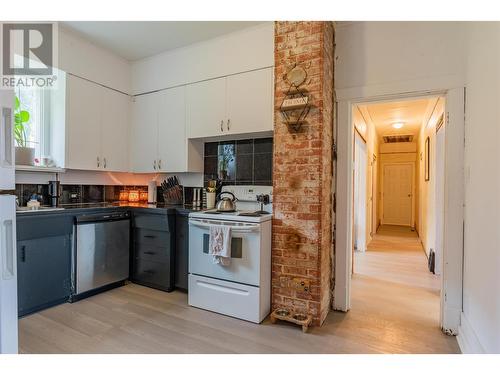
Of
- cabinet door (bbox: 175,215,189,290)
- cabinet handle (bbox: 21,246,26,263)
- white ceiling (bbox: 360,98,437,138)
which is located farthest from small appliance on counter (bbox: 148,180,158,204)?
white ceiling (bbox: 360,98,437,138)

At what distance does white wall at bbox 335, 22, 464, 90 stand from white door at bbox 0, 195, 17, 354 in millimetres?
2566

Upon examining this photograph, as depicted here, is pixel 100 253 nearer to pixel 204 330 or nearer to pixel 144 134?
pixel 204 330

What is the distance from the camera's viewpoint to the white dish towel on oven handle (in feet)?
7.68

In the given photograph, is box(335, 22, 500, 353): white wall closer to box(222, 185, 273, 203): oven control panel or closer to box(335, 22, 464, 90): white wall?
box(335, 22, 464, 90): white wall

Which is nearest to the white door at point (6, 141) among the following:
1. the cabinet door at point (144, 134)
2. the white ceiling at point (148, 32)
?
the white ceiling at point (148, 32)

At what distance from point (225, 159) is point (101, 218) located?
4.87 ft

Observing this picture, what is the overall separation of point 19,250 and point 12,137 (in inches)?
54.2

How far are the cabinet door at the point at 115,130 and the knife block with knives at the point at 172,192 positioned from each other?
631 millimetres

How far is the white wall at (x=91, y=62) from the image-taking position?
9.61ft

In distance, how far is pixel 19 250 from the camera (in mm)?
2285

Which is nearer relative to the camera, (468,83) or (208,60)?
(468,83)

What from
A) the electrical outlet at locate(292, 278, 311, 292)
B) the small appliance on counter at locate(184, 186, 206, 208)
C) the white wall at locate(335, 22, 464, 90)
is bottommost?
the electrical outlet at locate(292, 278, 311, 292)

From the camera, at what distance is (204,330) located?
2170mm

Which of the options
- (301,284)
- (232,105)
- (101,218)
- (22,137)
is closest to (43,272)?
(101,218)
